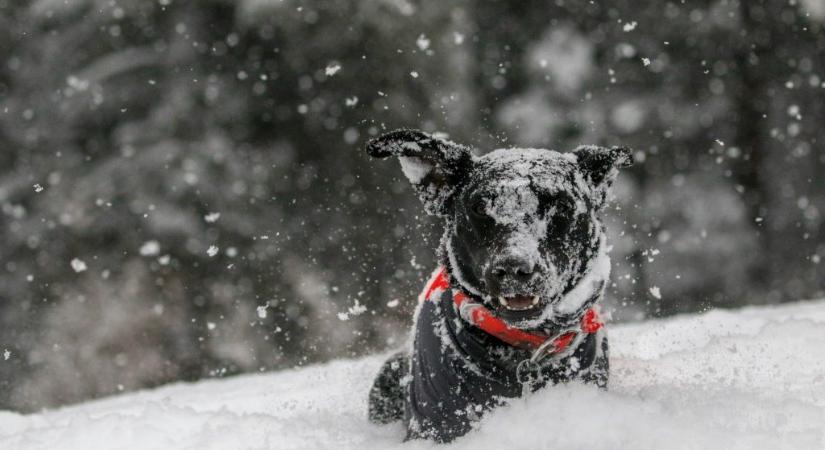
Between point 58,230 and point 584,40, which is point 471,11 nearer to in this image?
point 584,40

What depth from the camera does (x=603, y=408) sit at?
112 inches

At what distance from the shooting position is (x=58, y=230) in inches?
435

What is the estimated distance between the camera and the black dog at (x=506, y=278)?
297cm

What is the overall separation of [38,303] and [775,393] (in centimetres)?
1158

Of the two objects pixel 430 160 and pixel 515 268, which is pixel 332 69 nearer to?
pixel 430 160

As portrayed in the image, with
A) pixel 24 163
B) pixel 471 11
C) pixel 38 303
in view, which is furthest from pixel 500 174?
pixel 38 303

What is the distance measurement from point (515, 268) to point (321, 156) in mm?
8463

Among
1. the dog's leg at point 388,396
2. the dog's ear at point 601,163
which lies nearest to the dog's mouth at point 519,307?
the dog's ear at point 601,163

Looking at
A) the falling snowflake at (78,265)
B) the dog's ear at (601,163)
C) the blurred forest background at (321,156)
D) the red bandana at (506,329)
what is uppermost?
the dog's ear at (601,163)

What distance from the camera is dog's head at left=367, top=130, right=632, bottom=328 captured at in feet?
9.59

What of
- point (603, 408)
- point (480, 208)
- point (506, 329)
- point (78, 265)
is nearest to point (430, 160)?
point (480, 208)

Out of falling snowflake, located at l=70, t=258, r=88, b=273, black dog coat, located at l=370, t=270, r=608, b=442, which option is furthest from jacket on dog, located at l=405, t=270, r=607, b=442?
falling snowflake, located at l=70, t=258, r=88, b=273

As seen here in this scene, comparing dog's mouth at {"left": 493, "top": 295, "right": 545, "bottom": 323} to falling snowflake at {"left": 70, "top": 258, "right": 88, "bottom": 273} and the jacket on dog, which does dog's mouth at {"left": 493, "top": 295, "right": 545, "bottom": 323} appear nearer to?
the jacket on dog

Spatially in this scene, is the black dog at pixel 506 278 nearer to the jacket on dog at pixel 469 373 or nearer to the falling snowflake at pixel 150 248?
the jacket on dog at pixel 469 373
